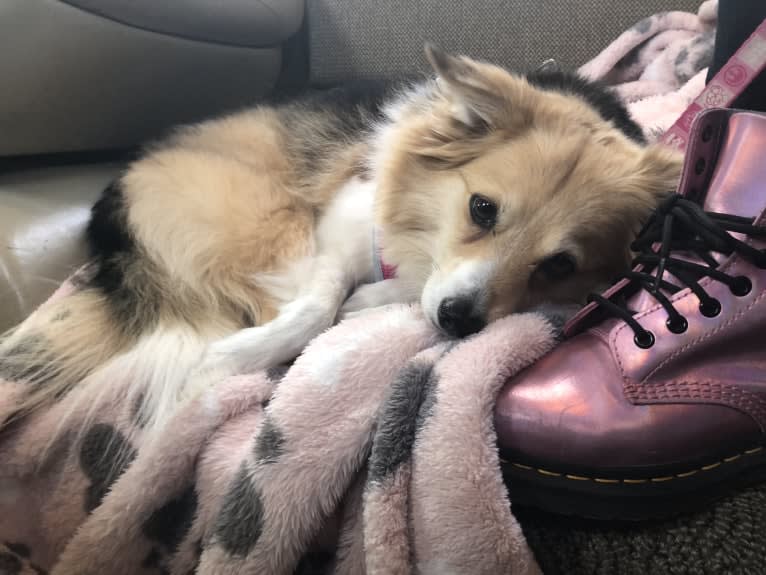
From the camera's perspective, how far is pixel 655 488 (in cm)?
60

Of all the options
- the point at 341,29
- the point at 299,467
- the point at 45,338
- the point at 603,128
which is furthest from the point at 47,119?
the point at 603,128

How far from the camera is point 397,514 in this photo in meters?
0.63

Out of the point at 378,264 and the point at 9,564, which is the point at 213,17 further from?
the point at 9,564

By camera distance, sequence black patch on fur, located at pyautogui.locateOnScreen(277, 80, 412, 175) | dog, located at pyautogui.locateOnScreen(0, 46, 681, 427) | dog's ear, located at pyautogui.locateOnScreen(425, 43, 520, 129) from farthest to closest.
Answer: black patch on fur, located at pyautogui.locateOnScreen(277, 80, 412, 175) < dog's ear, located at pyautogui.locateOnScreen(425, 43, 520, 129) < dog, located at pyautogui.locateOnScreen(0, 46, 681, 427)

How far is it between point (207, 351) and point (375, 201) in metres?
0.51

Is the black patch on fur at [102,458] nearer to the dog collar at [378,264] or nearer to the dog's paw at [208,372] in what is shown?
the dog's paw at [208,372]

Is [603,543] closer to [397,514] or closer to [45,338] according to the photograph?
[397,514]

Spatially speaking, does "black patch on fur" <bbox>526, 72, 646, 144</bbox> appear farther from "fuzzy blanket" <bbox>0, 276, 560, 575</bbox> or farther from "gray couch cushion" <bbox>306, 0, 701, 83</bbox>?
"fuzzy blanket" <bbox>0, 276, 560, 575</bbox>

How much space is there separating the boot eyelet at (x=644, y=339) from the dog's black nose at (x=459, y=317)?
0.93ft

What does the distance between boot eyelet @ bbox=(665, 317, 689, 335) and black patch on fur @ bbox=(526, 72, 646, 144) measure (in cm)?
73

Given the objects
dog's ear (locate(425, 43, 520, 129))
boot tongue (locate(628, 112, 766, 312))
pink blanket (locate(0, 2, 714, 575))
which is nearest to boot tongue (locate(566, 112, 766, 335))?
boot tongue (locate(628, 112, 766, 312))

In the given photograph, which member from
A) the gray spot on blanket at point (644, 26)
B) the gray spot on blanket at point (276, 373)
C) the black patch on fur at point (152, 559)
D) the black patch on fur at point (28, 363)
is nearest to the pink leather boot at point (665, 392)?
the gray spot on blanket at point (276, 373)

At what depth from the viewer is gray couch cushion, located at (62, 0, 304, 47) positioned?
49.4 inches

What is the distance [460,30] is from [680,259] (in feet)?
4.49
